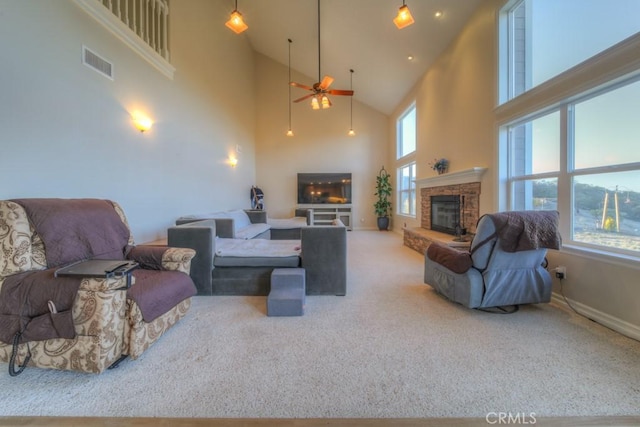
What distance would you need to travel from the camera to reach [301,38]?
20.5ft

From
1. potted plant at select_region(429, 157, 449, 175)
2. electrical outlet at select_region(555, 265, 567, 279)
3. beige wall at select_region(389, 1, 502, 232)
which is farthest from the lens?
potted plant at select_region(429, 157, 449, 175)

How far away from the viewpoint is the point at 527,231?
220 cm

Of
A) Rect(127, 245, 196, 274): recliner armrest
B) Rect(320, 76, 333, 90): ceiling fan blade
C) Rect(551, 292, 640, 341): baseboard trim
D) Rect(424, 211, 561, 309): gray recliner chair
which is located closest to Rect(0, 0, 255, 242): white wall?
Rect(127, 245, 196, 274): recliner armrest

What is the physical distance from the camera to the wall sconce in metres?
3.35

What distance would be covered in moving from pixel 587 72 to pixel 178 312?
4224 mm

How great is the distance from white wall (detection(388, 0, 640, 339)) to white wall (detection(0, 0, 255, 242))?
4687 millimetres

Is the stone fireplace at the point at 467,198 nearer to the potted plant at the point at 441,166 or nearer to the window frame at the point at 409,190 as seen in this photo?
the potted plant at the point at 441,166

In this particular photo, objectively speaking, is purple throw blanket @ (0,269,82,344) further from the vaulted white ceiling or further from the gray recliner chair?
the vaulted white ceiling

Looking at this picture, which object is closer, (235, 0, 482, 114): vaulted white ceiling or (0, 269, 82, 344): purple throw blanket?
(0, 269, 82, 344): purple throw blanket

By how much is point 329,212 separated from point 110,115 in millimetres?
6193

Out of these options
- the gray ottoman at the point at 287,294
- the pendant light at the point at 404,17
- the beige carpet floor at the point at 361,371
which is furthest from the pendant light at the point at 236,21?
the beige carpet floor at the point at 361,371

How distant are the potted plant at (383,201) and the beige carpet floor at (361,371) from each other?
18.9 ft

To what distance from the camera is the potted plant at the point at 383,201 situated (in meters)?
8.11

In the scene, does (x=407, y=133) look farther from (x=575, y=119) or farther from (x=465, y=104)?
(x=575, y=119)
